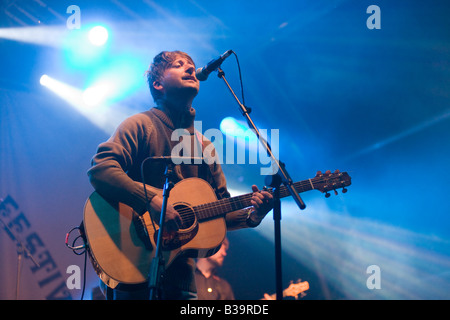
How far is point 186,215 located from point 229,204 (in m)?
0.41

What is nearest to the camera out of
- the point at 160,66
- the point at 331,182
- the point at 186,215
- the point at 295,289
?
the point at 186,215

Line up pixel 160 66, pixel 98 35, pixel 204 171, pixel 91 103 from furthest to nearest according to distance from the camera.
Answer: pixel 91 103 < pixel 98 35 < pixel 160 66 < pixel 204 171

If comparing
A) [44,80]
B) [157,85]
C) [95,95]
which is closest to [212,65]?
[157,85]

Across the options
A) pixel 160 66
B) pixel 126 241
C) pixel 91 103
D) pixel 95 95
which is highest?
pixel 95 95

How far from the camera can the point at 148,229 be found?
7.77ft

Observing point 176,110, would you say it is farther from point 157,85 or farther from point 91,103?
point 91,103

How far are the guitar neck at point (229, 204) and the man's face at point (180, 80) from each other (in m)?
1.13

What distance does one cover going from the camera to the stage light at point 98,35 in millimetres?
6098

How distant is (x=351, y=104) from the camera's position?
6.27m

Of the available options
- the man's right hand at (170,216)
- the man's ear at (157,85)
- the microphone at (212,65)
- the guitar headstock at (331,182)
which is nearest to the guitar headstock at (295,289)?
the guitar headstock at (331,182)

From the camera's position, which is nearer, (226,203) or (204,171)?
(226,203)

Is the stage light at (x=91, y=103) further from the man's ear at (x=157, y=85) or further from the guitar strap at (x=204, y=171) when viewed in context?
the guitar strap at (x=204, y=171)

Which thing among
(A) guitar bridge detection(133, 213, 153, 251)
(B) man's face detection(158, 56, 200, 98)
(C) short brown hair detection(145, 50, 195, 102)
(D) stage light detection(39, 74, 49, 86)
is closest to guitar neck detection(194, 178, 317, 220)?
(A) guitar bridge detection(133, 213, 153, 251)
